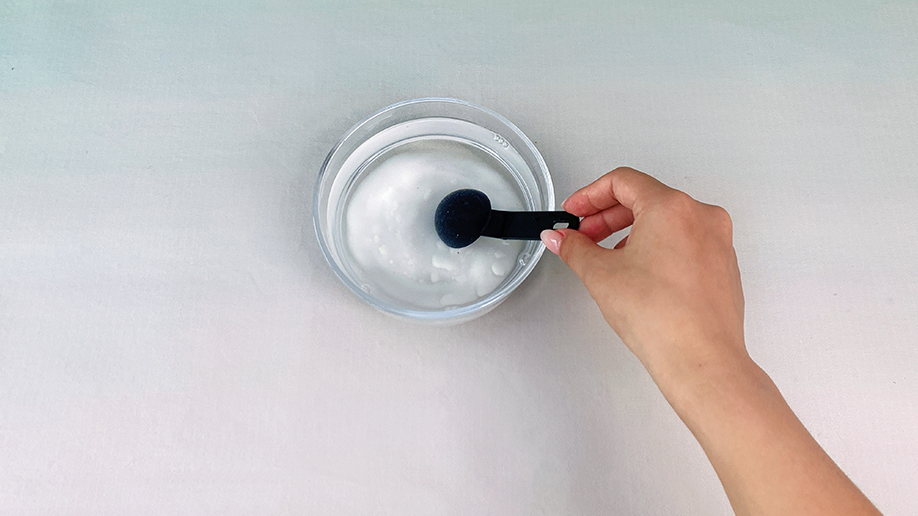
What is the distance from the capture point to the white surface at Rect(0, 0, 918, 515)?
78cm

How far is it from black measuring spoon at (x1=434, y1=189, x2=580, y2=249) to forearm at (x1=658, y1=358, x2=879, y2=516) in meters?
0.26

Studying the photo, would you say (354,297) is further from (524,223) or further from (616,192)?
(616,192)

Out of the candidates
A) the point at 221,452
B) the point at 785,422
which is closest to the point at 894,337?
the point at 785,422

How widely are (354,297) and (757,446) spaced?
0.53m

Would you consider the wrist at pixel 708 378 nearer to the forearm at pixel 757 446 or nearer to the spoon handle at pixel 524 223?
the forearm at pixel 757 446

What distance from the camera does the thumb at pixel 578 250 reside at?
2.19 feet

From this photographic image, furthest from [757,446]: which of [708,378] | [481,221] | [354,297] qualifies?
[354,297]

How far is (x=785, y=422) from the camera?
1.90 feet

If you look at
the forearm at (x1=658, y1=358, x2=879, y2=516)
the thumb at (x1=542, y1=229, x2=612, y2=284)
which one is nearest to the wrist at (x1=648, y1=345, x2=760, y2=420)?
the forearm at (x1=658, y1=358, x2=879, y2=516)

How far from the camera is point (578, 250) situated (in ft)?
2.26

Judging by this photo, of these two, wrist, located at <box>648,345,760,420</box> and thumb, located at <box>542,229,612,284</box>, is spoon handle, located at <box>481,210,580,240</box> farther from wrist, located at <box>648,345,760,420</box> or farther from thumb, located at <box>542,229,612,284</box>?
wrist, located at <box>648,345,760,420</box>

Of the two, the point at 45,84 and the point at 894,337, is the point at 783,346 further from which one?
the point at 45,84

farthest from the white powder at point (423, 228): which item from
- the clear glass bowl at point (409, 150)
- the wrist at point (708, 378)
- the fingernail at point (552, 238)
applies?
the wrist at point (708, 378)

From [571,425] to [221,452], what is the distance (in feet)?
1.52
